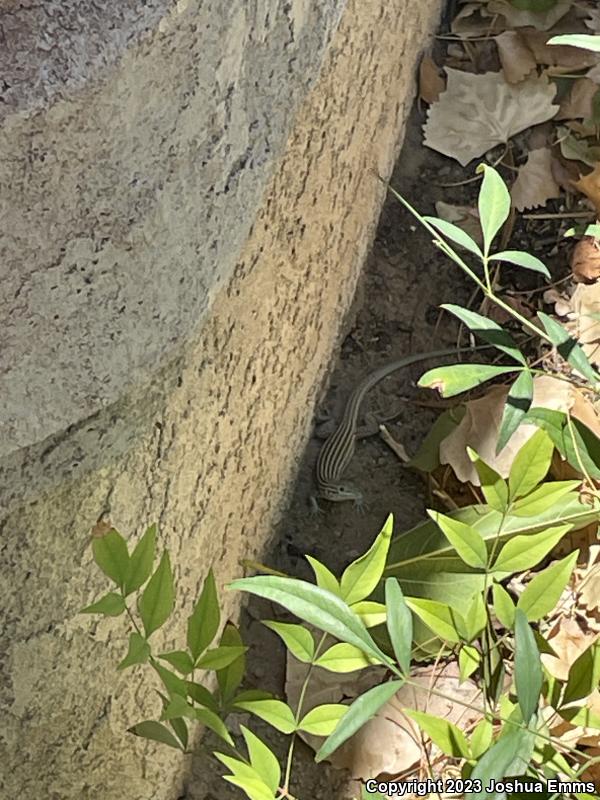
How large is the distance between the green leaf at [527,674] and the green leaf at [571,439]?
385 millimetres

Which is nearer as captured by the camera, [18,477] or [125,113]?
[125,113]

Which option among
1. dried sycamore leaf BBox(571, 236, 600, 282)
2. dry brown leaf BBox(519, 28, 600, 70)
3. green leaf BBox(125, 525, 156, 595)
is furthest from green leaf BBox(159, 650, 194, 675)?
dry brown leaf BBox(519, 28, 600, 70)

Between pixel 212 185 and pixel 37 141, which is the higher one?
pixel 37 141

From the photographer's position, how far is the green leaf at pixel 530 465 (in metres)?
1.00

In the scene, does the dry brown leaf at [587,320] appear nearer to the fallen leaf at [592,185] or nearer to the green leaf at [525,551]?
the fallen leaf at [592,185]

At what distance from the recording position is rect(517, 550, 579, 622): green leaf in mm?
986

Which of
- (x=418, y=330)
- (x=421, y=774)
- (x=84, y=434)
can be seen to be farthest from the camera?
(x=418, y=330)

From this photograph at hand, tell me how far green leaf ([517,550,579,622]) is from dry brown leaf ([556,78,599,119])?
1.37 m

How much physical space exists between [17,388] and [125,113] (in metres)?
0.19

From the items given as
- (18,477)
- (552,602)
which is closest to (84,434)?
(18,477)

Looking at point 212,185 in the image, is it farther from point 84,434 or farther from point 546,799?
point 546,799

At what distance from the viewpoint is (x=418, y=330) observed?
1970mm

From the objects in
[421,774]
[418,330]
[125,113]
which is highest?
[125,113]

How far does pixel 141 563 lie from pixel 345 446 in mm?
987
